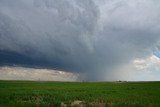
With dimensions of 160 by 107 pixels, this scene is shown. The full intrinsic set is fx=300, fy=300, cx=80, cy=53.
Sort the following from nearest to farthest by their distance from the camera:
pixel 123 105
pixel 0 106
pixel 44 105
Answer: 1. pixel 0 106
2. pixel 44 105
3. pixel 123 105

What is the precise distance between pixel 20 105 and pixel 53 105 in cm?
351

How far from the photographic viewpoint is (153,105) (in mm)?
34688

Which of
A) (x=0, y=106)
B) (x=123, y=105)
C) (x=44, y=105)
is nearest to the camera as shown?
(x=0, y=106)

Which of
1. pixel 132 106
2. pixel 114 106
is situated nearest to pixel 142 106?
pixel 132 106

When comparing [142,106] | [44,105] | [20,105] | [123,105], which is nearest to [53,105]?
[44,105]

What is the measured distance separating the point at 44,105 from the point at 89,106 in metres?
4.86

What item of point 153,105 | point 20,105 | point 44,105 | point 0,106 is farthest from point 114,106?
point 0,106

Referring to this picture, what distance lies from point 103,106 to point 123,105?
2268 mm

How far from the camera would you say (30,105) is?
104ft

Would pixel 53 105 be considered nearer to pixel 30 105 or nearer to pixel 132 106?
pixel 30 105

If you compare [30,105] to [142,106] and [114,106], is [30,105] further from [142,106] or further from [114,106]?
[142,106]

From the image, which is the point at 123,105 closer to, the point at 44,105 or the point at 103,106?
the point at 103,106

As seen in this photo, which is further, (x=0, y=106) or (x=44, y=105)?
(x=44, y=105)

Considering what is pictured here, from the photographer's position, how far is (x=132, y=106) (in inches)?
1319
